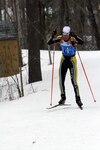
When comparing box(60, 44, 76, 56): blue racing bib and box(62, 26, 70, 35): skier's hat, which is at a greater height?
box(62, 26, 70, 35): skier's hat

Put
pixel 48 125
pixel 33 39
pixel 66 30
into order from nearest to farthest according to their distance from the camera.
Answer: pixel 48 125 < pixel 66 30 < pixel 33 39

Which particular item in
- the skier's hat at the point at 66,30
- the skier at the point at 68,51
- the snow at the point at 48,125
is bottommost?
the snow at the point at 48,125

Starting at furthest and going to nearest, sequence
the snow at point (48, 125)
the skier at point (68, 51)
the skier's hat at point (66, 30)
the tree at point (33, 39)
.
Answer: the tree at point (33, 39) → the skier at point (68, 51) → the skier's hat at point (66, 30) → the snow at point (48, 125)

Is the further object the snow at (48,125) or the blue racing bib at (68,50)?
Result: the blue racing bib at (68,50)

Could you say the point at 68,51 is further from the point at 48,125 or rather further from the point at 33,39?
Answer: the point at 33,39

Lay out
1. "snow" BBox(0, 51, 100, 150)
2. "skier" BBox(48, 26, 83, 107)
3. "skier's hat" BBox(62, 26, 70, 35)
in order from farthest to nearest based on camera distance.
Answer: "skier" BBox(48, 26, 83, 107), "skier's hat" BBox(62, 26, 70, 35), "snow" BBox(0, 51, 100, 150)

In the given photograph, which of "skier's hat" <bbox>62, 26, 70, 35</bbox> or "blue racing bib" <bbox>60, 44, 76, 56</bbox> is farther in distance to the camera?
"blue racing bib" <bbox>60, 44, 76, 56</bbox>

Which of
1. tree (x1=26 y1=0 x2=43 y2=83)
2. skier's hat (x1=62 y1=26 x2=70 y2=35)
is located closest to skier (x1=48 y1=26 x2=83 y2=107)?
skier's hat (x1=62 y1=26 x2=70 y2=35)

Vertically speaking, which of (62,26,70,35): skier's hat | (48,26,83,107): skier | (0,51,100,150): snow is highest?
(62,26,70,35): skier's hat

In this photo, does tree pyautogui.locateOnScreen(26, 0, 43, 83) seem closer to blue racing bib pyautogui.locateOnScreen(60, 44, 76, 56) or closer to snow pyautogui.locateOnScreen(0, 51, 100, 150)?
snow pyautogui.locateOnScreen(0, 51, 100, 150)

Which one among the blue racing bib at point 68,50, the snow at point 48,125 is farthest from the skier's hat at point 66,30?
the snow at point 48,125

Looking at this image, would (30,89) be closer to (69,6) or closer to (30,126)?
(30,126)

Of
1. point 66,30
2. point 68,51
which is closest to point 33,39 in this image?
point 68,51

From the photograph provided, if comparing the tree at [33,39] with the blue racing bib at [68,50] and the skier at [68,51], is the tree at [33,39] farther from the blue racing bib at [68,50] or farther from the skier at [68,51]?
the blue racing bib at [68,50]
